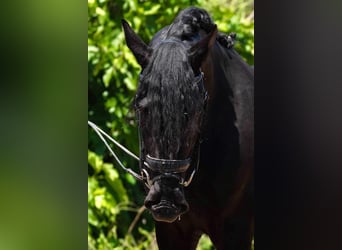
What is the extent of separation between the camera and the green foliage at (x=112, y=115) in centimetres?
453

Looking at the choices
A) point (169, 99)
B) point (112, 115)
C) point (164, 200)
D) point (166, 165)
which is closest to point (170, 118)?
point (169, 99)

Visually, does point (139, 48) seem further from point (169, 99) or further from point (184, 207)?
point (184, 207)

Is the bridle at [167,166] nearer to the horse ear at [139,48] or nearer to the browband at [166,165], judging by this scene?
the browband at [166,165]

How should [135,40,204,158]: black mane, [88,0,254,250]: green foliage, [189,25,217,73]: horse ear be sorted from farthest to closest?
[88,0,254,250]: green foliage → [189,25,217,73]: horse ear → [135,40,204,158]: black mane

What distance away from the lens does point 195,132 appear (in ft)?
10.6

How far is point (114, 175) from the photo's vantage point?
462cm

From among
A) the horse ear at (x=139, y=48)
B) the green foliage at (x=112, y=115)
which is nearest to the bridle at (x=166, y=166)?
the horse ear at (x=139, y=48)

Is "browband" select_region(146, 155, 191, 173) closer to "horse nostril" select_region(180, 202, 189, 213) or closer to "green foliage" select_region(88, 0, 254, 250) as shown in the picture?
"horse nostril" select_region(180, 202, 189, 213)

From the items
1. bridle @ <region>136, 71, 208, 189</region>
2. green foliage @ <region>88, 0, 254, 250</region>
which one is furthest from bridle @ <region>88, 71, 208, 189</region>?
green foliage @ <region>88, 0, 254, 250</region>

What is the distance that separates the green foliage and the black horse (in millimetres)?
817

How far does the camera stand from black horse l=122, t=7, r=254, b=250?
316cm
